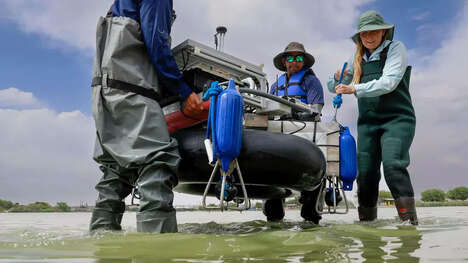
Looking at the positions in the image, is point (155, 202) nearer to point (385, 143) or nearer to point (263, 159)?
point (263, 159)

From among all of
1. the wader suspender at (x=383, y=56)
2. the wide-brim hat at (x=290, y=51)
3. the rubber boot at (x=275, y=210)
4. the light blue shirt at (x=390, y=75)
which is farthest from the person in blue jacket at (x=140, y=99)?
the wide-brim hat at (x=290, y=51)

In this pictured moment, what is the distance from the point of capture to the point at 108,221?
285 centimetres

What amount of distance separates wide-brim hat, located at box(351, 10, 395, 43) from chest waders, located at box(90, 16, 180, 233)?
211 cm

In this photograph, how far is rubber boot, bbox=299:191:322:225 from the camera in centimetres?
375

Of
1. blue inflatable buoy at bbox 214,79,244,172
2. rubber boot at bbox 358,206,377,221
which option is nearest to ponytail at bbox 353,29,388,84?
rubber boot at bbox 358,206,377,221

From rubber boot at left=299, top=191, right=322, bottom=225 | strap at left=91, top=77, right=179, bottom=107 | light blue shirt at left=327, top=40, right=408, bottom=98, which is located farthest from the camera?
rubber boot at left=299, top=191, right=322, bottom=225

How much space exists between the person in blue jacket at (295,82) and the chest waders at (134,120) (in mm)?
2405

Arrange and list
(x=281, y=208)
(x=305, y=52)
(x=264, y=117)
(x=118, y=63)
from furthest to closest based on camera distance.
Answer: (x=305, y=52)
(x=281, y=208)
(x=264, y=117)
(x=118, y=63)

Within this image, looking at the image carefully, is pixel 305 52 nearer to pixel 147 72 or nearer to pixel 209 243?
pixel 147 72

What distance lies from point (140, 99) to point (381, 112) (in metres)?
2.30

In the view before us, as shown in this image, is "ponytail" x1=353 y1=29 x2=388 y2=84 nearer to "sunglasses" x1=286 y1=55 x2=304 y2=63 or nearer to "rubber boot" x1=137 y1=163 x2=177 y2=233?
"sunglasses" x1=286 y1=55 x2=304 y2=63

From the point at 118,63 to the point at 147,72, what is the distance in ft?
0.64

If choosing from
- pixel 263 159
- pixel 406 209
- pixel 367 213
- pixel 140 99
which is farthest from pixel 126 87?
pixel 367 213

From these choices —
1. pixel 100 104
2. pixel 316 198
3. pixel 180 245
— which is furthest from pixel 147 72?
pixel 316 198
